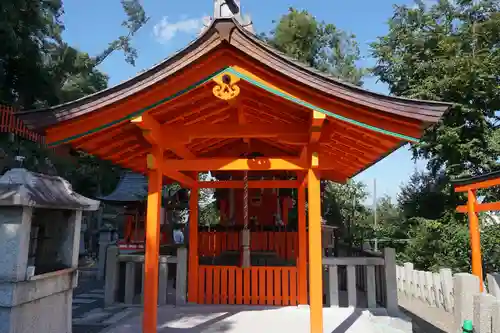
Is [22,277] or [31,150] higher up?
[31,150]

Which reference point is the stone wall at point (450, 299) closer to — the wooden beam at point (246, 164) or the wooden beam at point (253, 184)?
the wooden beam at point (246, 164)

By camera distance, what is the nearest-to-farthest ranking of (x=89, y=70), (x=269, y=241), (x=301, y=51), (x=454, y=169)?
(x=269, y=241)
(x=454, y=169)
(x=301, y=51)
(x=89, y=70)

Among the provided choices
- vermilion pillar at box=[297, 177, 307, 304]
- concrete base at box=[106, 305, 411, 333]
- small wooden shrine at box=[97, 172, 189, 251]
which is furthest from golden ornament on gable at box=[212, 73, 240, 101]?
small wooden shrine at box=[97, 172, 189, 251]

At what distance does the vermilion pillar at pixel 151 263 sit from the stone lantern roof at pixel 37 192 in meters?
0.86

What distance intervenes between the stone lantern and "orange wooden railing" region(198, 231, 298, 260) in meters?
5.14

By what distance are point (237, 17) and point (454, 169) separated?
14.8 m

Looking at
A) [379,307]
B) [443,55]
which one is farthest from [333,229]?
[443,55]

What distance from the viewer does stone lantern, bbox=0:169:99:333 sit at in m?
3.82

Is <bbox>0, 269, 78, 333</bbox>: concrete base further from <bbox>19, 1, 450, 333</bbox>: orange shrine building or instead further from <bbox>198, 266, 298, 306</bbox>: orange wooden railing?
<bbox>198, 266, 298, 306</bbox>: orange wooden railing

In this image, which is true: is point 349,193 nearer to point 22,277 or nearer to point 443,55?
point 443,55

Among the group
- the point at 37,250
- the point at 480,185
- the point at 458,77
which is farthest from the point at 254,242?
the point at 458,77

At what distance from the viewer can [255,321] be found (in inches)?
231

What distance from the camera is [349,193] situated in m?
23.9

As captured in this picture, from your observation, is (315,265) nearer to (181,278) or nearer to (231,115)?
(231,115)
